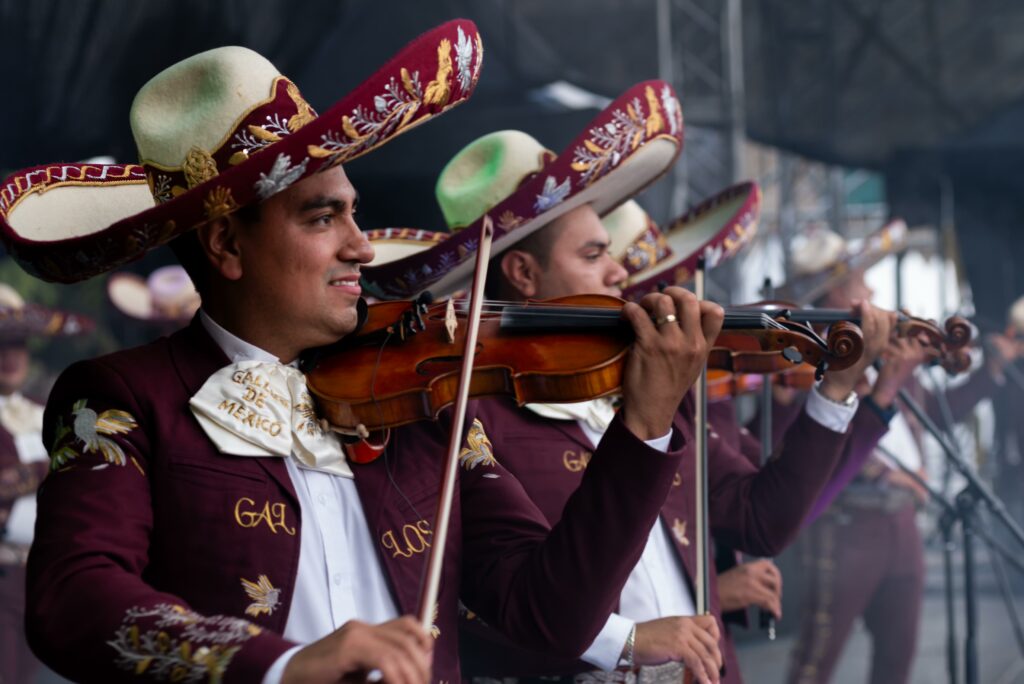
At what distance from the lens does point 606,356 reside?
5.65 feet

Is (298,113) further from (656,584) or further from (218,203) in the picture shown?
(656,584)

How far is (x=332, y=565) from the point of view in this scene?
1.58 meters

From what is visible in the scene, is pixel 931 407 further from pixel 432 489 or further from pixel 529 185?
pixel 432 489

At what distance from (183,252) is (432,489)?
49 cm

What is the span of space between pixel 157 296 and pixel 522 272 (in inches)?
125

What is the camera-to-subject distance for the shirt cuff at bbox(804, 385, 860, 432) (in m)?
2.50

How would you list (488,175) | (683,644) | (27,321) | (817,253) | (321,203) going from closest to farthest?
(321,203), (683,644), (488,175), (817,253), (27,321)

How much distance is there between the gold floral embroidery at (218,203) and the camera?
152 centimetres

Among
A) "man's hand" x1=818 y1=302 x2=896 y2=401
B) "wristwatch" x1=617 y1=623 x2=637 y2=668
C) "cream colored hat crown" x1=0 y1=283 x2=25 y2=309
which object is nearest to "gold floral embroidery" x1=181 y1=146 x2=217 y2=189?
"wristwatch" x1=617 y1=623 x2=637 y2=668

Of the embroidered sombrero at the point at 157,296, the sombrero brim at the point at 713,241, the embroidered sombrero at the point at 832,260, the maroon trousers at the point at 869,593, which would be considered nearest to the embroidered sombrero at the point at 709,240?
the sombrero brim at the point at 713,241

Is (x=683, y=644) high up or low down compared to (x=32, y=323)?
down

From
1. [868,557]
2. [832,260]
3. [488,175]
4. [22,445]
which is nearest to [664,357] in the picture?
[488,175]

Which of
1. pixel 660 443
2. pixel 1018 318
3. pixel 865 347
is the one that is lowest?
pixel 660 443

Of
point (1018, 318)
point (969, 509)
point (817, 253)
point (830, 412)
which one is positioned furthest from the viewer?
point (1018, 318)
